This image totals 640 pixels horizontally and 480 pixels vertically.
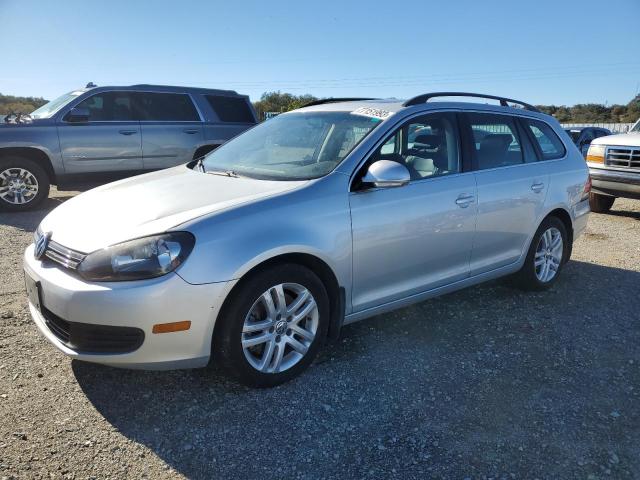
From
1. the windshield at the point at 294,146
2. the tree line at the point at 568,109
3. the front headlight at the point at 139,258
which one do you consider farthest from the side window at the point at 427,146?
the tree line at the point at 568,109

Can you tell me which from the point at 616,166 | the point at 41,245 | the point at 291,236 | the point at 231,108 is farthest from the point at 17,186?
the point at 616,166

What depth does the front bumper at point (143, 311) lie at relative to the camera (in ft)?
8.17

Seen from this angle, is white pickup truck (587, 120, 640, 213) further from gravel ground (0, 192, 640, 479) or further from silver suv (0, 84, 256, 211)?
silver suv (0, 84, 256, 211)

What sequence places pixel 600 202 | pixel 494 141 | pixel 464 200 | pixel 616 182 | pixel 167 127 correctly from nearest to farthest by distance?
pixel 464 200 < pixel 494 141 < pixel 616 182 < pixel 167 127 < pixel 600 202

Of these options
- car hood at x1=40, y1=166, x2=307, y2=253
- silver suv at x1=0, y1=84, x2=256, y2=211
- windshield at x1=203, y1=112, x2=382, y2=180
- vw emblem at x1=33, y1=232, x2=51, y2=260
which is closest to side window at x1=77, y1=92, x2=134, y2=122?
silver suv at x1=0, y1=84, x2=256, y2=211

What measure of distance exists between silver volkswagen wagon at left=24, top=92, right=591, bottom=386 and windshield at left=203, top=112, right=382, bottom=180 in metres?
0.02

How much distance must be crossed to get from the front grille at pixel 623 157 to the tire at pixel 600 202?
879mm

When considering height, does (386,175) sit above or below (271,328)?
above

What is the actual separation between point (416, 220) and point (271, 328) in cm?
122

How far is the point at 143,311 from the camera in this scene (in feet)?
8.20

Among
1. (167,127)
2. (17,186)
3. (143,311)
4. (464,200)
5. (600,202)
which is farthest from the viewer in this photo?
(600,202)

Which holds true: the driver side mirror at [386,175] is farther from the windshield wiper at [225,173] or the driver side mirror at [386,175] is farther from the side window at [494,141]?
the side window at [494,141]

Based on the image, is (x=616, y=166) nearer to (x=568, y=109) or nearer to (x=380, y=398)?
(x=380, y=398)

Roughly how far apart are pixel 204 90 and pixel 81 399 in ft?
24.0
